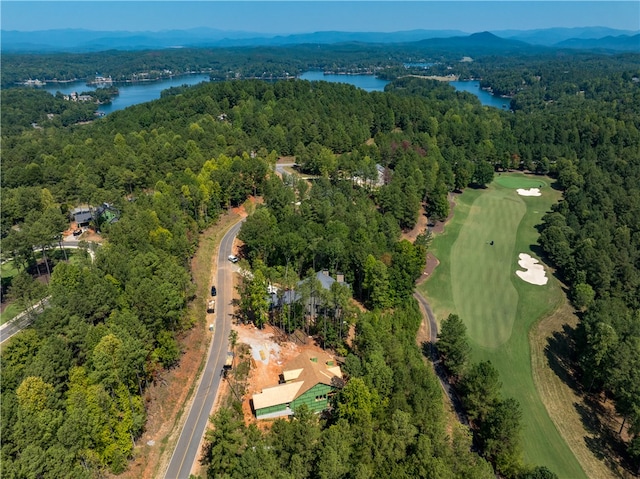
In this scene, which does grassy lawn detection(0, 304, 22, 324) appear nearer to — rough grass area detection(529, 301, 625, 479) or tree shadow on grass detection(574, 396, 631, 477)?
rough grass area detection(529, 301, 625, 479)

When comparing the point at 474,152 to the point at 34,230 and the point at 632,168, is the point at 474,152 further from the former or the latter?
the point at 34,230

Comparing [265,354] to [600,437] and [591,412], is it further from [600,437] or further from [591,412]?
[591,412]

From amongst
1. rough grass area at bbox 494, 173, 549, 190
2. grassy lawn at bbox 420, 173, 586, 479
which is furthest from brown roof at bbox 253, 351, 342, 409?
rough grass area at bbox 494, 173, 549, 190

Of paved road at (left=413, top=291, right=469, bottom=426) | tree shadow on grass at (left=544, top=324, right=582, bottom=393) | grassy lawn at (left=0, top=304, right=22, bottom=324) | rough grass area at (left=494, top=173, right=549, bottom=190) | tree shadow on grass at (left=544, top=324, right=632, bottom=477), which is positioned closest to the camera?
tree shadow on grass at (left=544, top=324, right=632, bottom=477)

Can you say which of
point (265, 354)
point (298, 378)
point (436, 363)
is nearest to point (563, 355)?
point (436, 363)

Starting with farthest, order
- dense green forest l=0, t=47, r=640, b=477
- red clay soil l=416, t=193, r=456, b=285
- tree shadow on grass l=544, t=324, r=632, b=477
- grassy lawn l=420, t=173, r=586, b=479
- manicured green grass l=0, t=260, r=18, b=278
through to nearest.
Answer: red clay soil l=416, t=193, r=456, b=285 < manicured green grass l=0, t=260, r=18, b=278 < grassy lawn l=420, t=173, r=586, b=479 < tree shadow on grass l=544, t=324, r=632, b=477 < dense green forest l=0, t=47, r=640, b=477

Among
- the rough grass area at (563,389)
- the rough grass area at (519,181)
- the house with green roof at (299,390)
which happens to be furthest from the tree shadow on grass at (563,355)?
the rough grass area at (519,181)

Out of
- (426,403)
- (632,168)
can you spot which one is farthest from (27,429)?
(632,168)
